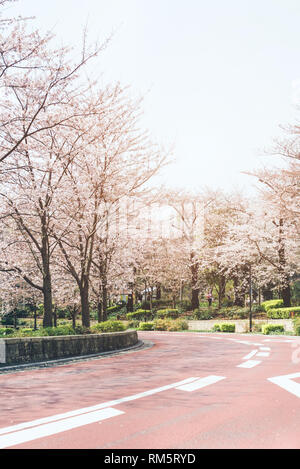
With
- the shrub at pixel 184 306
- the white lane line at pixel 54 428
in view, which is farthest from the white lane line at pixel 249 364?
the shrub at pixel 184 306

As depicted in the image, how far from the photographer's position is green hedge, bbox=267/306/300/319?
29.2m

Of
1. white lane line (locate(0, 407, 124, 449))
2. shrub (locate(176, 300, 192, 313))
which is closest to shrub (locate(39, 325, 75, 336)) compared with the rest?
white lane line (locate(0, 407, 124, 449))

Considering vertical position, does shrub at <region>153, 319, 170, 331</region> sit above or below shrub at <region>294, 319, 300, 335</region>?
below

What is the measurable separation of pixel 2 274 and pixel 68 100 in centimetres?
1640

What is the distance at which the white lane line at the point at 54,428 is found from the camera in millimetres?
4336

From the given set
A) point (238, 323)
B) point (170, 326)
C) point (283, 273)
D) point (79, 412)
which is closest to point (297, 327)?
point (238, 323)

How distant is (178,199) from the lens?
45.3 metres

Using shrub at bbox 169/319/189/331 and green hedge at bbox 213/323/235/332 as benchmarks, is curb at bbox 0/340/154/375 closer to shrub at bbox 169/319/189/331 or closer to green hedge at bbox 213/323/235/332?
green hedge at bbox 213/323/235/332

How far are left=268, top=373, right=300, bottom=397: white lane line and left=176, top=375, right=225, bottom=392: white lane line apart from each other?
1.18 meters

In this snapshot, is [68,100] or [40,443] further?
[68,100]

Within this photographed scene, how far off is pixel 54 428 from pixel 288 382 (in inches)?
205

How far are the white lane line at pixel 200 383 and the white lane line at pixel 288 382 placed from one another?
1184mm

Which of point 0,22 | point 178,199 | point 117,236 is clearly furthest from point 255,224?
point 0,22
